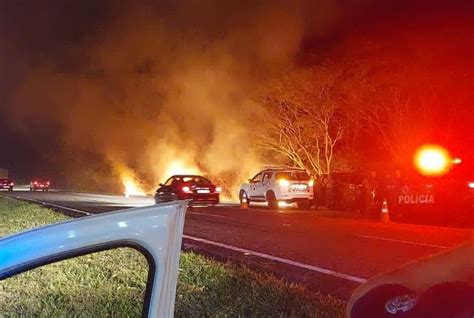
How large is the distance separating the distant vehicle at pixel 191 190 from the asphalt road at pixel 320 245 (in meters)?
6.57

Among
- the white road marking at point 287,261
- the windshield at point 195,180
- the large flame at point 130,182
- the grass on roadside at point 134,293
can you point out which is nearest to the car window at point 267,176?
the windshield at point 195,180

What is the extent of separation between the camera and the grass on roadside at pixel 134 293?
344 centimetres

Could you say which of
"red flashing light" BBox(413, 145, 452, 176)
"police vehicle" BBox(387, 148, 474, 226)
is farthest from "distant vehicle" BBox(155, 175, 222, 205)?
"police vehicle" BBox(387, 148, 474, 226)

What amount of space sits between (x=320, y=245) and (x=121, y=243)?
10963 millimetres

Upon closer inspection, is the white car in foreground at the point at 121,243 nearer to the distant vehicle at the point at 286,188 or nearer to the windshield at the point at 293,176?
the distant vehicle at the point at 286,188

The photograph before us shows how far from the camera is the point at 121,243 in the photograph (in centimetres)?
219

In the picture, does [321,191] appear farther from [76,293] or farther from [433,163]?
[76,293]

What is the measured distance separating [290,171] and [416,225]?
8.98 meters

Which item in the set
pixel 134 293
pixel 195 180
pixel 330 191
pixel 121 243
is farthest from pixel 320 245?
pixel 195 180

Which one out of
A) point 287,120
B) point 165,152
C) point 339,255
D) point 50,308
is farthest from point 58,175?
point 50,308

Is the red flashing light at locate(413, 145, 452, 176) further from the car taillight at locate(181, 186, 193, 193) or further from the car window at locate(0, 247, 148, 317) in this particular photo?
the car window at locate(0, 247, 148, 317)

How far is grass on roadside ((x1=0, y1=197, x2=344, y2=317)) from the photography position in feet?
11.3

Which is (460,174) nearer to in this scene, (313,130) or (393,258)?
(393,258)

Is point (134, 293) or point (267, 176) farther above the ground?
point (267, 176)
